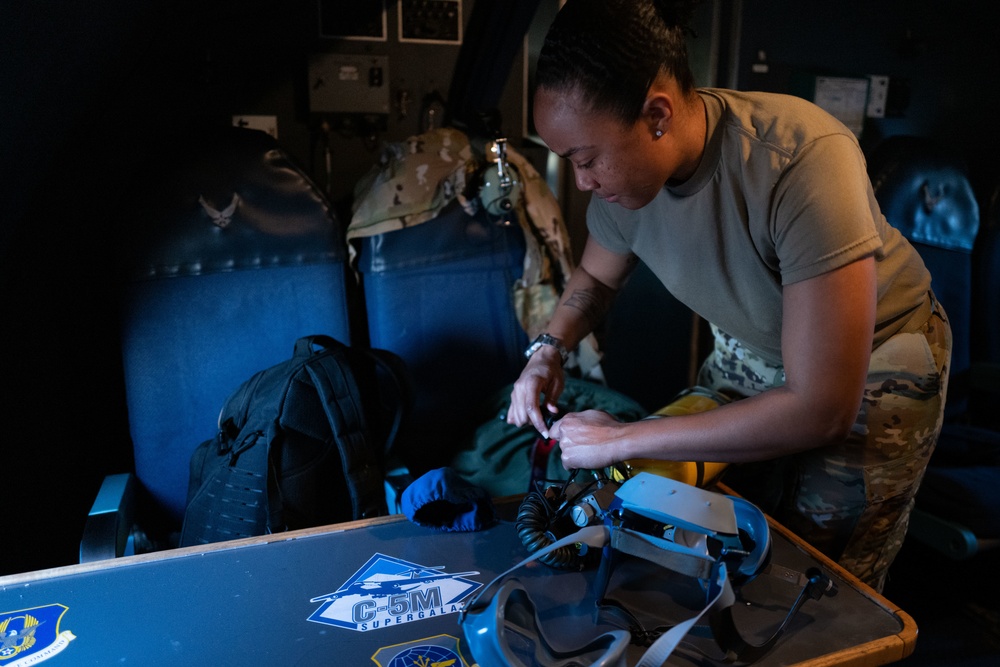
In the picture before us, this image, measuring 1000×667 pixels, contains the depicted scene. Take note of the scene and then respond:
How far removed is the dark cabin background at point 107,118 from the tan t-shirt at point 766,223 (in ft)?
3.41

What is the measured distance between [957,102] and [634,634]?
2.75 metres

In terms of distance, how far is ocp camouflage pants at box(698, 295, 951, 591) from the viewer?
120cm

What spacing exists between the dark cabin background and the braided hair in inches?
32.5

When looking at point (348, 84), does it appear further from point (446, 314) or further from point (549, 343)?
point (549, 343)

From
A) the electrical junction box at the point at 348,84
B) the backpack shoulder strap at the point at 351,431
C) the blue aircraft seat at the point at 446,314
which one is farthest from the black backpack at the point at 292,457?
the electrical junction box at the point at 348,84

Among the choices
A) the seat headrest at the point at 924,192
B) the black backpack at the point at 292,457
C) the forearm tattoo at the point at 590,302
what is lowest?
the black backpack at the point at 292,457

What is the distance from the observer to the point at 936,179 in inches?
85.1

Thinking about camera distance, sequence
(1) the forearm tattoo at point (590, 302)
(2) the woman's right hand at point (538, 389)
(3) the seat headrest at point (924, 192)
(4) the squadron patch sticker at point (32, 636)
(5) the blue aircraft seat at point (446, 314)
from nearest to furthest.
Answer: (4) the squadron patch sticker at point (32, 636) < (2) the woman's right hand at point (538, 389) < (1) the forearm tattoo at point (590, 302) < (5) the blue aircraft seat at point (446, 314) < (3) the seat headrest at point (924, 192)

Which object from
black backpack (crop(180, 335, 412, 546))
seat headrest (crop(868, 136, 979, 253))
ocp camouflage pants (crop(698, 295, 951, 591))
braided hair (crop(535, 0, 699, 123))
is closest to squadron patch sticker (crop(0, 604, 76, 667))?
black backpack (crop(180, 335, 412, 546))

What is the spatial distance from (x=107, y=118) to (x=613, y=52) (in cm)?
148

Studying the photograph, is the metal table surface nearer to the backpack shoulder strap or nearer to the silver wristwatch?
the backpack shoulder strap

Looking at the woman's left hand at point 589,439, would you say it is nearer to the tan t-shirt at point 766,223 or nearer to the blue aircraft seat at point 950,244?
the tan t-shirt at point 766,223

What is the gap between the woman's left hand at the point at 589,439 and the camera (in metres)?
1.08

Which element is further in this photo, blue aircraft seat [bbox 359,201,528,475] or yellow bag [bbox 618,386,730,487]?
blue aircraft seat [bbox 359,201,528,475]
